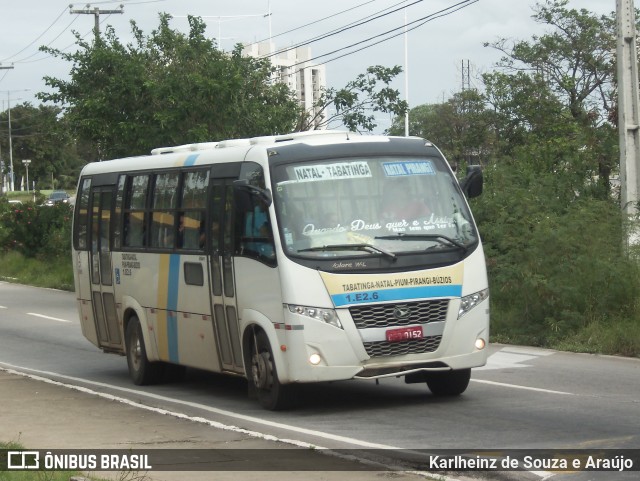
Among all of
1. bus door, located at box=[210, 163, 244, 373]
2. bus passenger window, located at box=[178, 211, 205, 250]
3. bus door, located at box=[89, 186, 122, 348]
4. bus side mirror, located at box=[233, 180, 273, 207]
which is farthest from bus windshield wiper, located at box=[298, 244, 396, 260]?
bus door, located at box=[89, 186, 122, 348]

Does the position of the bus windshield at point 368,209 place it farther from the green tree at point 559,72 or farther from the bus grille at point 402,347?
the green tree at point 559,72

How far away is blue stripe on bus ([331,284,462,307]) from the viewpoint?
12.0m

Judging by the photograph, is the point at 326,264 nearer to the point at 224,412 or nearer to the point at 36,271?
the point at 224,412

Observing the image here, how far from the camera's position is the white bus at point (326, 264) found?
12016mm

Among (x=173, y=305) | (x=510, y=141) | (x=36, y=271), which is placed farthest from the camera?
(x=36, y=271)

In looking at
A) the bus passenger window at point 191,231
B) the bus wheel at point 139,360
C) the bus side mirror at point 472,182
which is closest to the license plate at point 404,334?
the bus side mirror at point 472,182

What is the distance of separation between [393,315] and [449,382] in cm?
152

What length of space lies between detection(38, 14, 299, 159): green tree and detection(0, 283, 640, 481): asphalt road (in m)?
10.7

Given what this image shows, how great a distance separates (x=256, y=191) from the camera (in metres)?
12.5

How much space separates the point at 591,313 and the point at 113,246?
23.2 feet

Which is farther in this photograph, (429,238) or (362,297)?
(429,238)

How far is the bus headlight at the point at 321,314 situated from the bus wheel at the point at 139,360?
4515mm

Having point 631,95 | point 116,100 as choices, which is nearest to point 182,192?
point 631,95
